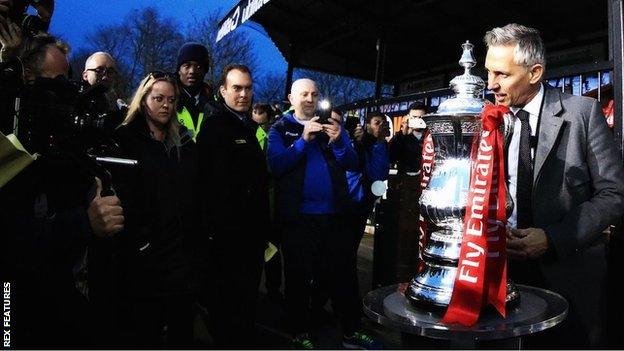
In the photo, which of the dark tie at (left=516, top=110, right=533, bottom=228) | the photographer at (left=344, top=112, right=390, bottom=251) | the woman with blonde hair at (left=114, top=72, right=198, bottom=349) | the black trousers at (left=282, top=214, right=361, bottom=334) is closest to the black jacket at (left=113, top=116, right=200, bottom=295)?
the woman with blonde hair at (left=114, top=72, right=198, bottom=349)

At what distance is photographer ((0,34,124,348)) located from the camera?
1.31 meters

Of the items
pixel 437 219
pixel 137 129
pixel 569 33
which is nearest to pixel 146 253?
pixel 137 129

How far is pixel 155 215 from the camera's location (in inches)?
107

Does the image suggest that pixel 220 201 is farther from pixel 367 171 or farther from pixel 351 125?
pixel 351 125

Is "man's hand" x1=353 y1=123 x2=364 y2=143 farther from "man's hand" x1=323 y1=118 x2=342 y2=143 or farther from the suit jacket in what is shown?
the suit jacket

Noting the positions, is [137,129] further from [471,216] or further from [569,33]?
[569,33]

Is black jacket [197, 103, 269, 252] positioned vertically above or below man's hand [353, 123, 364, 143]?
below

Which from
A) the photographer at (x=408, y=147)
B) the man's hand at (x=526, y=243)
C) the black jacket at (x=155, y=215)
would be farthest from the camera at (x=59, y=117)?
the photographer at (x=408, y=147)

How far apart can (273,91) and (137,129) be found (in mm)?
43548

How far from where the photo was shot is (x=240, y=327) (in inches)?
119

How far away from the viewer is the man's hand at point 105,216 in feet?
4.94

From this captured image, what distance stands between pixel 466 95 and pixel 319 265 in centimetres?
280

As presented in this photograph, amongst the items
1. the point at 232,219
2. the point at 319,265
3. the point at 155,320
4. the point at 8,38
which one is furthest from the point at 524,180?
the point at 319,265

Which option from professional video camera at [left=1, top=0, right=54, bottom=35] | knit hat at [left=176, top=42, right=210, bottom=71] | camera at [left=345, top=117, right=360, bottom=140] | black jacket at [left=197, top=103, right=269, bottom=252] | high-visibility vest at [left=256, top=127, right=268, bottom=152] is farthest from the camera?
camera at [left=345, top=117, right=360, bottom=140]
